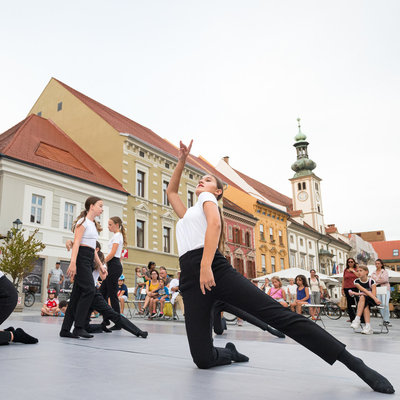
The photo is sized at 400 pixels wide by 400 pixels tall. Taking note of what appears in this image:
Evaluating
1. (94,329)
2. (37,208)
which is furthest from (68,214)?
(94,329)

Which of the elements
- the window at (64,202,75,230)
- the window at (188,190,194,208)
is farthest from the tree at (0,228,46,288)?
the window at (188,190,194,208)

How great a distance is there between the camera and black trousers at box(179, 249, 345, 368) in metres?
2.87

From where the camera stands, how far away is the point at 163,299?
12.9 m

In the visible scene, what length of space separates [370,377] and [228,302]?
1053 mm

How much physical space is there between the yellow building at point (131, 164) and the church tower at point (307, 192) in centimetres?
3396

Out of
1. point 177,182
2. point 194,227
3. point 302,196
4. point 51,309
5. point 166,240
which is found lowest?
point 51,309

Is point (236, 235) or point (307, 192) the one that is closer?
point (236, 235)

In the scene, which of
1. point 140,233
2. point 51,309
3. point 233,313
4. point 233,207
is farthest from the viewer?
point 233,207

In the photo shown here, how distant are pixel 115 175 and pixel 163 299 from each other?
16818 millimetres

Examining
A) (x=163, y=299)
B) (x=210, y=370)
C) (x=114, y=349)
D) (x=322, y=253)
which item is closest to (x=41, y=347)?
(x=114, y=349)

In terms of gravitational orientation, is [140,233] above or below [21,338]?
above

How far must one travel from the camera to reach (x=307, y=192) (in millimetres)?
64125

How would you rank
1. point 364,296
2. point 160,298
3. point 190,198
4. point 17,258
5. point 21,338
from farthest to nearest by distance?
point 190,198 < point 17,258 < point 160,298 < point 364,296 < point 21,338

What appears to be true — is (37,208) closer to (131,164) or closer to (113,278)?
(131,164)
